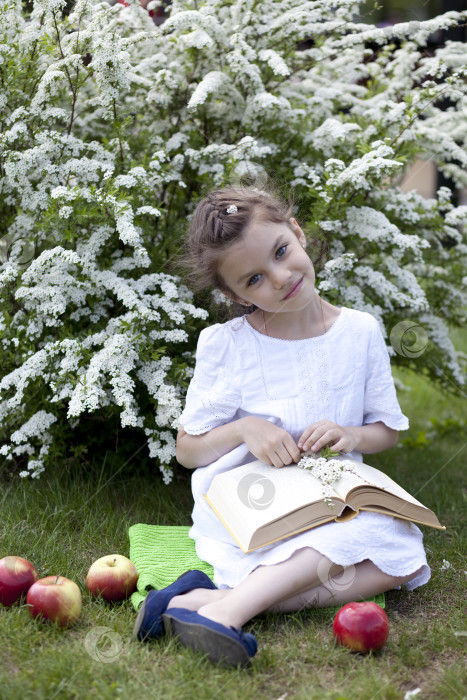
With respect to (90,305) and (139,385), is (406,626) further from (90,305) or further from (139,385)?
(90,305)

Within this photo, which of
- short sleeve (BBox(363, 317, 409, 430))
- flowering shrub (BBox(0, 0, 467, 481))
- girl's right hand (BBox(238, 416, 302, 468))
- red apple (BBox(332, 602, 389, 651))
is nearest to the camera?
red apple (BBox(332, 602, 389, 651))

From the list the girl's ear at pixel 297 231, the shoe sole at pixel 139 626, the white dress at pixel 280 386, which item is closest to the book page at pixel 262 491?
the white dress at pixel 280 386

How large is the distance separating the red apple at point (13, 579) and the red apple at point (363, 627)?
31.7 inches

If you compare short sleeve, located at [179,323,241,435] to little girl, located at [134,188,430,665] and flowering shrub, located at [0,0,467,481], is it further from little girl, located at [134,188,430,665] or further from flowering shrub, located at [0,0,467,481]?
flowering shrub, located at [0,0,467,481]

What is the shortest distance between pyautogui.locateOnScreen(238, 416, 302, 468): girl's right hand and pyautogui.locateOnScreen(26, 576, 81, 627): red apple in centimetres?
60

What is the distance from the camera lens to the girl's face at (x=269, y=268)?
2.06m

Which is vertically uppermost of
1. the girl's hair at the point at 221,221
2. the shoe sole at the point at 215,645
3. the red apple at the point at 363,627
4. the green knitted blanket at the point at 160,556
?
the girl's hair at the point at 221,221

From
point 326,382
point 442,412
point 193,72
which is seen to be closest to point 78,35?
point 193,72

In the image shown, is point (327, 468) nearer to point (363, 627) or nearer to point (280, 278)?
A: point (363, 627)

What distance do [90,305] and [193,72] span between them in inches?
42.8

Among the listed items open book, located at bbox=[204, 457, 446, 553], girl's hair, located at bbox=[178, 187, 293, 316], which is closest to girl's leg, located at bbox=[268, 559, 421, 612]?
open book, located at bbox=[204, 457, 446, 553]

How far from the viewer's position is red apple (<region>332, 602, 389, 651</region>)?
67.8 inches

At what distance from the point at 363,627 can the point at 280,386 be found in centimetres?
74

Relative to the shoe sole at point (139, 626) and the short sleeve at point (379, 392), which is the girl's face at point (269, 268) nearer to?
the short sleeve at point (379, 392)
